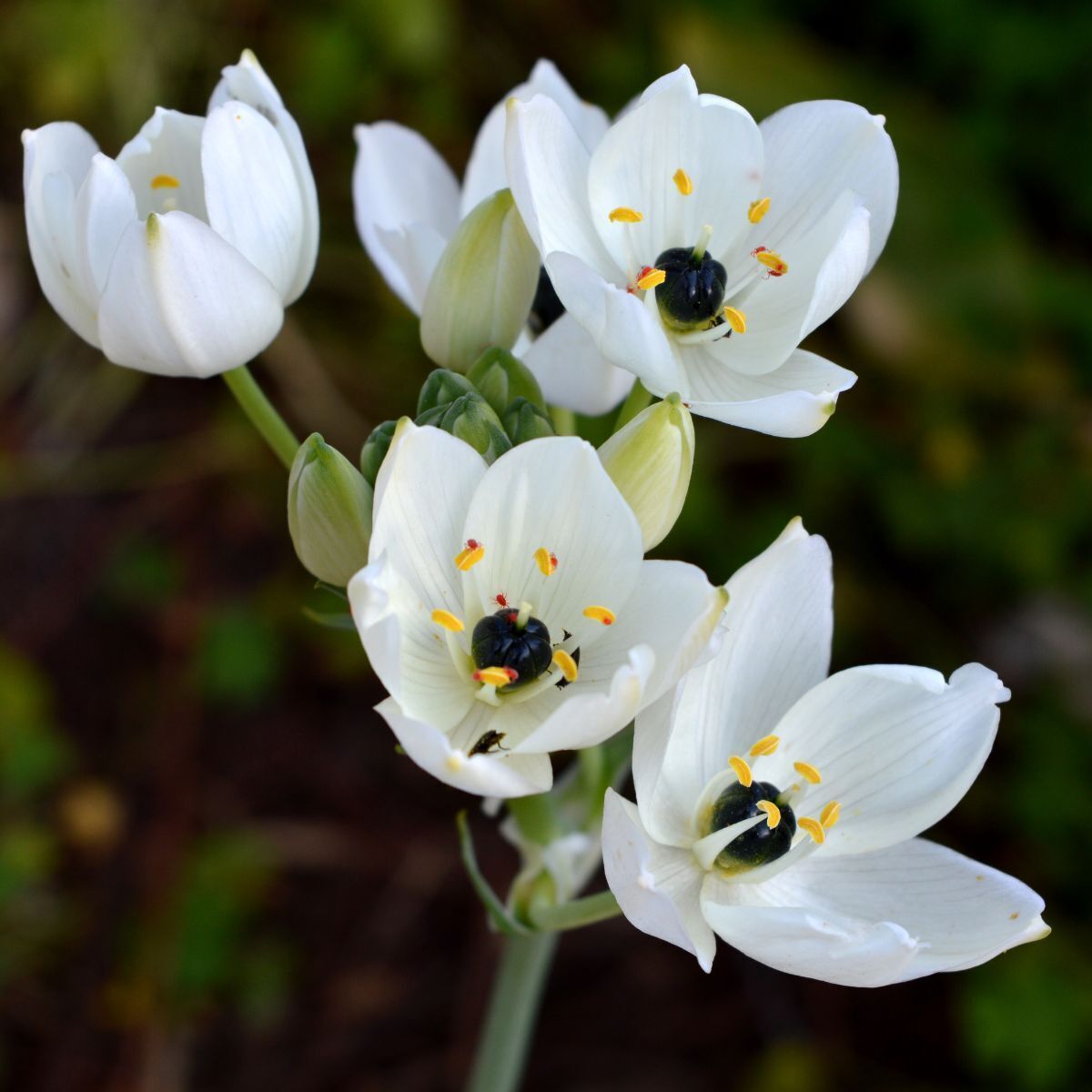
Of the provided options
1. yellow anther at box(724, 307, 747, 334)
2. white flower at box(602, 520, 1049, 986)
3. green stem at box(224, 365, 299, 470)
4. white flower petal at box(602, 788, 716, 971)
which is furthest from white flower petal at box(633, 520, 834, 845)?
green stem at box(224, 365, 299, 470)

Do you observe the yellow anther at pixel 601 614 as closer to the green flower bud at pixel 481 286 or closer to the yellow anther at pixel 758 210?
the green flower bud at pixel 481 286

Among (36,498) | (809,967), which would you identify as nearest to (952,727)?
(809,967)

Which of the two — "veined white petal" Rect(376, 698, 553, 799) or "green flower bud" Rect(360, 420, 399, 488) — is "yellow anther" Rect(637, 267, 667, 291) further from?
"veined white petal" Rect(376, 698, 553, 799)

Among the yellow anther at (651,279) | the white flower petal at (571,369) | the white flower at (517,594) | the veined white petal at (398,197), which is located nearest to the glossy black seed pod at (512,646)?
the white flower at (517,594)

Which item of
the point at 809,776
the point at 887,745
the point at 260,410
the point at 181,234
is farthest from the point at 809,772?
the point at 181,234

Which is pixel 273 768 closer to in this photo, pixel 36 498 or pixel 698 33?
pixel 36 498

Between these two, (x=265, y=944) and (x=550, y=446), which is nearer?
(x=550, y=446)

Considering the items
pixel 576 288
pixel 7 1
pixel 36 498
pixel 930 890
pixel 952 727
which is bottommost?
pixel 36 498
